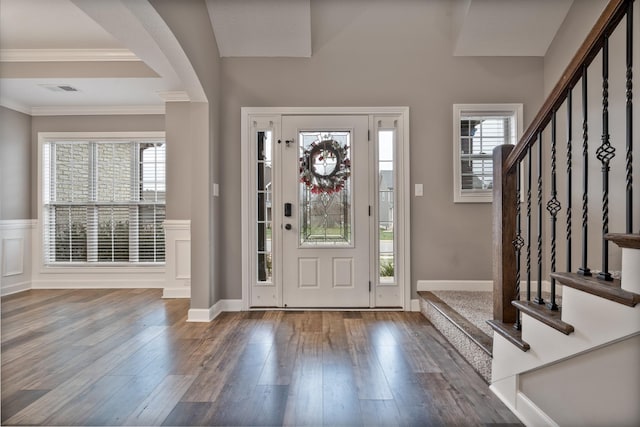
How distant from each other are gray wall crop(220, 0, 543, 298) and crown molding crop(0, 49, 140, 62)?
45.2 inches

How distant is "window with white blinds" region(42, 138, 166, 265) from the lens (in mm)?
4574

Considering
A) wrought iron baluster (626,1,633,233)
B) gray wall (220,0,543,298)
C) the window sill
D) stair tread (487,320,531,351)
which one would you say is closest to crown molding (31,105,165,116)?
gray wall (220,0,543,298)

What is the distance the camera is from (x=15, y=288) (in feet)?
14.1

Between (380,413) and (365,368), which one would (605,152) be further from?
(365,368)

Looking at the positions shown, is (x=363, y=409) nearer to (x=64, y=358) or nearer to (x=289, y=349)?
(x=289, y=349)

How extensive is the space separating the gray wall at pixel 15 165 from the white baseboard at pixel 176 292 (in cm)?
232

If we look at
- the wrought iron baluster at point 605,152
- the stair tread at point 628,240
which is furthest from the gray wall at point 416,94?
the stair tread at point 628,240

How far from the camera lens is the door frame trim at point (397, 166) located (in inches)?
134

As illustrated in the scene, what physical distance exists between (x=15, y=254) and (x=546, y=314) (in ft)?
18.8

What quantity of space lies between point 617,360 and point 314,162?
2727 mm

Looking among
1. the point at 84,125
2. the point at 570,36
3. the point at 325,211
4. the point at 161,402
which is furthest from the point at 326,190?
the point at 84,125

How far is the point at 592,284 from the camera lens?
1215mm

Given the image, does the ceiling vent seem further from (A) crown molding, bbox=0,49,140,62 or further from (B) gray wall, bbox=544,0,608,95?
(B) gray wall, bbox=544,0,608,95

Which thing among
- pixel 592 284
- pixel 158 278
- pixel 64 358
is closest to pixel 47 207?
pixel 158 278
